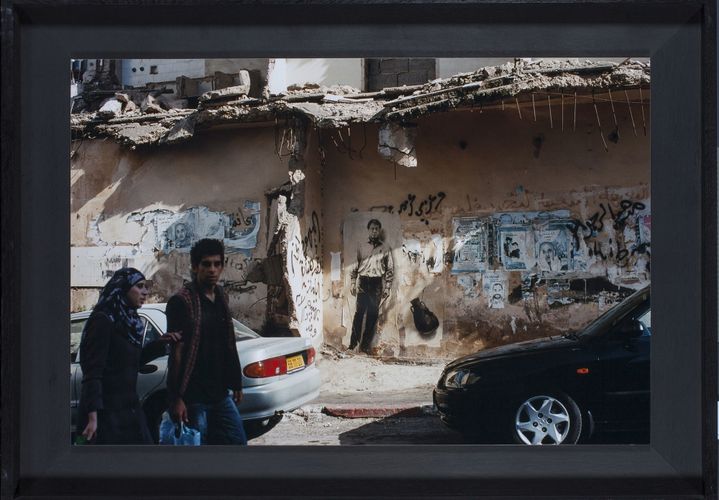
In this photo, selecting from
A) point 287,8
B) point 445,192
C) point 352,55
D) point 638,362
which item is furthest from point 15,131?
point 445,192

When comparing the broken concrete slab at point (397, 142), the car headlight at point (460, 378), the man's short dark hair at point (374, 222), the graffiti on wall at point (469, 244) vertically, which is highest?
the broken concrete slab at point (397, 142)

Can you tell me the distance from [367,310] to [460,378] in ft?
17.2

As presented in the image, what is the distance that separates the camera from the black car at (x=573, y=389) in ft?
19.2

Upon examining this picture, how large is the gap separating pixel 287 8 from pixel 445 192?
7.58 meters

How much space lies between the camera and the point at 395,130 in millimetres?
10305

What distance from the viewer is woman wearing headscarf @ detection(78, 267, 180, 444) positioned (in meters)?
4.89

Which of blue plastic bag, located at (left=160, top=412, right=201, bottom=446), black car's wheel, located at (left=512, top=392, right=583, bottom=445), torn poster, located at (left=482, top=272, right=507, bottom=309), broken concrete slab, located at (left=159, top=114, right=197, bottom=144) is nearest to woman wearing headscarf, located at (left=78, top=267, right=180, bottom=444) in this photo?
blue plastic bag, located at (left=160, top=412, right=201, bottom=446)

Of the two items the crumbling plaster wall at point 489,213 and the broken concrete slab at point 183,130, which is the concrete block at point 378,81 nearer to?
the crumbling plaster wall at point 489,213

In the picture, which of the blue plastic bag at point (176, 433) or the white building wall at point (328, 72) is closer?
the blue plastic bag at point (176, 433)

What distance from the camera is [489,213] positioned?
11.1m

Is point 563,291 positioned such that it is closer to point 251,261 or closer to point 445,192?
point 445,192

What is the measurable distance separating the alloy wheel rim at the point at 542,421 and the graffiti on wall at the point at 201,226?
556 centimetres

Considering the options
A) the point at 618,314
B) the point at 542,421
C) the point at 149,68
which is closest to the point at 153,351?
the point at 542,421

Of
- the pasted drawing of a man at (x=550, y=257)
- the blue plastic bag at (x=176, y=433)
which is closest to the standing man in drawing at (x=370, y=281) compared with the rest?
the pasted drawing of a man at (x=550, y=257)
